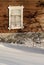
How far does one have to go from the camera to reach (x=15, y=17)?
51.6ft

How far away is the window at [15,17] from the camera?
50.9 ft

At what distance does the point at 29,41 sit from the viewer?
625 inches

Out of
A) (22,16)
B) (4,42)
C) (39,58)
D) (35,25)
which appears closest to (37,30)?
(35,25)

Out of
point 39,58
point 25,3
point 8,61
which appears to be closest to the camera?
point 8,61

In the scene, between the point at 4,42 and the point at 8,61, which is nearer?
the point at 8,61

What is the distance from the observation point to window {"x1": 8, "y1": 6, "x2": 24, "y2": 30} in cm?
1551

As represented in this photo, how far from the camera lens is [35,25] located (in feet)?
51.6

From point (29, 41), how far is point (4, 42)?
1640 millimetres

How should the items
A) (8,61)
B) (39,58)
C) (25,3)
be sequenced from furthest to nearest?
1. (25,3)
2. (39,58)
3. (8,61)

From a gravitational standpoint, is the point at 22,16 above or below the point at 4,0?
below

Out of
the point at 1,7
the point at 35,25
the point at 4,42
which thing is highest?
the point at 1,7

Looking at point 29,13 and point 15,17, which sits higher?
point 29,13

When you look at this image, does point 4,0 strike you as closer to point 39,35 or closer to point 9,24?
point 9,24

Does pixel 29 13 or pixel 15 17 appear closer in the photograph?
pixel 29 13
